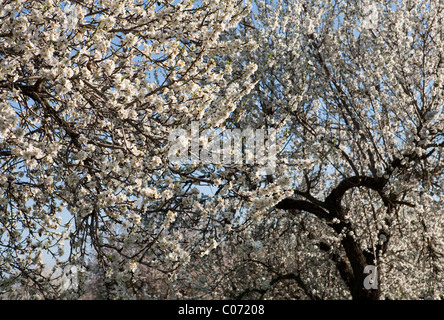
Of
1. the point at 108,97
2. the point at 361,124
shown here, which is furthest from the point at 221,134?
the point at 108,97

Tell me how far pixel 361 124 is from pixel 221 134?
89.3 inches

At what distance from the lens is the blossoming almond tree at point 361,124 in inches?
258

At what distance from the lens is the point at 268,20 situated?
728cm

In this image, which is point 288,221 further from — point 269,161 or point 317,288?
point 269,161

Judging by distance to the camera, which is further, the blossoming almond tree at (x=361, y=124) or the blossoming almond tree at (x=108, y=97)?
the blossoming almond tree at (x=361, y=124)

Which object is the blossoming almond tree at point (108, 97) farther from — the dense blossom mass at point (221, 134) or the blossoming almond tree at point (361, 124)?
the blossoming almond tree at point (361, 124)

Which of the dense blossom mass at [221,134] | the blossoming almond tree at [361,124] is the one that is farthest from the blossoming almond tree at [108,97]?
the blossoming almond tree at [361,124]

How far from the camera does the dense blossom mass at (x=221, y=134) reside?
11.9 ft

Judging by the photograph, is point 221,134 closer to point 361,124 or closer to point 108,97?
point 361,124

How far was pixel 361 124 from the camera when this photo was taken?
6703 millimetres

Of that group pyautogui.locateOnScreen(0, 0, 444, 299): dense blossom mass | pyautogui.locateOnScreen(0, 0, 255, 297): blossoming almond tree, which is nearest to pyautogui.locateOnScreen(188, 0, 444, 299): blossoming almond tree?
pyautogui.locateOnScreen(0, 0, 444, 299): dense blossom mass

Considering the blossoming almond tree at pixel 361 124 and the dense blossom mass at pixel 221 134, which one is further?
the blossoming almond tree at pixel 361 124

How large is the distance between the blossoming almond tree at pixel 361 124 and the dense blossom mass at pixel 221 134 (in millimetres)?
36
